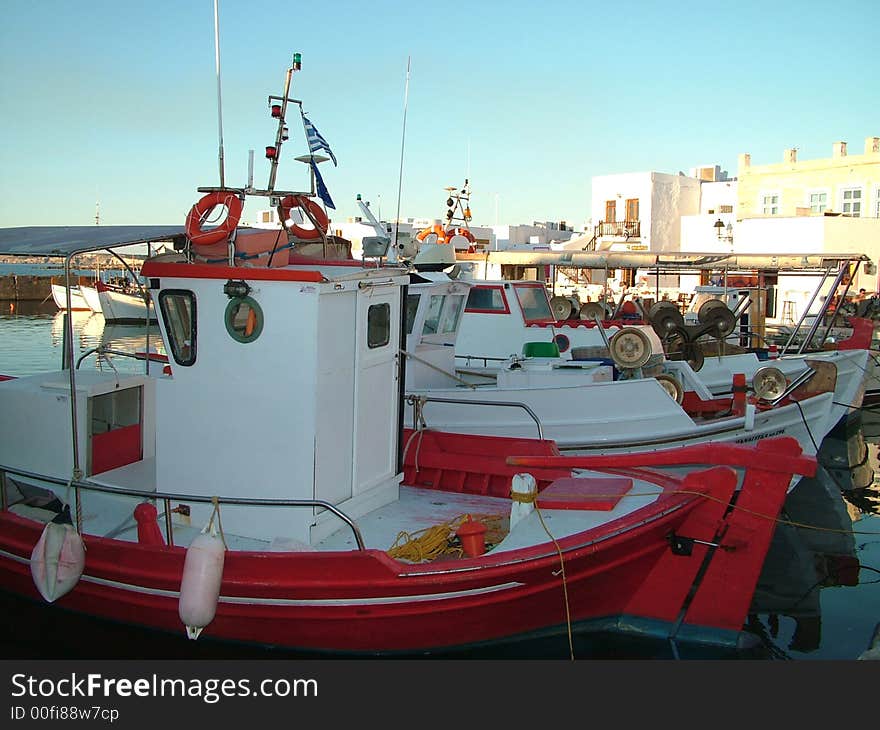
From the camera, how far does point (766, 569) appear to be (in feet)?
29.9

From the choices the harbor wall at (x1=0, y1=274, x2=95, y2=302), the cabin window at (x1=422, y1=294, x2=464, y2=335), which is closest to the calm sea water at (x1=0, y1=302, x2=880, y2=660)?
the cabin window at (x1=422, y1=294, x2=464, y2=335)

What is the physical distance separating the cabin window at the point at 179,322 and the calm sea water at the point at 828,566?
8.26ft

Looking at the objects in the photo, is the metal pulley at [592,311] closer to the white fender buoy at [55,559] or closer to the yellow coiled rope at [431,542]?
the yellow coiled rope at [431,542]

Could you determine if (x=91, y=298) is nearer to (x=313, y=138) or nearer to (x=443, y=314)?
(x=443, y=314)

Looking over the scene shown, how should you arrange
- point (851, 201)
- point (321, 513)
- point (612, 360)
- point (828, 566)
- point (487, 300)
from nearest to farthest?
1. point (321, 513)
2. point (828, 566)
3. point (612, 360)
4. point (487, 300)
5. point (851, 201)

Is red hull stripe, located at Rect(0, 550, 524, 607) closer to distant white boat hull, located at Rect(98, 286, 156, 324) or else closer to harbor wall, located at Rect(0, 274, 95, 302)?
distant white boat hull, located at Rect(98, 286, 156, 324)

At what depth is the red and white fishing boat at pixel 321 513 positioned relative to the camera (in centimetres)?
548

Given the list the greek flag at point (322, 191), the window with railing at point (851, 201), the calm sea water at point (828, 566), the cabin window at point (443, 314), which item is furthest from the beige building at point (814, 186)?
the greek flag at point (322, 191)

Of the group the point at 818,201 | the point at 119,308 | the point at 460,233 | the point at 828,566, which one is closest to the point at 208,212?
the point at 828,566

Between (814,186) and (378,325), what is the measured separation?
3479 centimetres

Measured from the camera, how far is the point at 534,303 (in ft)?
44.6

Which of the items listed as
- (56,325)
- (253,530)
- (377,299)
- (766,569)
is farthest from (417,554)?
(56,325)

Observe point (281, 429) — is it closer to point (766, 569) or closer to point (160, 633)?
point (160, 633)
